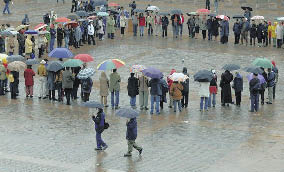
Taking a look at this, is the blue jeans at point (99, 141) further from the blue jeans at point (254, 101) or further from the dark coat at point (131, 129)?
the blue jeans at point (254, 101)

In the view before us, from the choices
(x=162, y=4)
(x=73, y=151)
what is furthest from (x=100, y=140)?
(x=162, y=4)

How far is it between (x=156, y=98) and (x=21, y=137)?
501 centimetres

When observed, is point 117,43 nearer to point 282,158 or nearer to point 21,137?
point 21,137

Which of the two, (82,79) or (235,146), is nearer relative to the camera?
(235,146)

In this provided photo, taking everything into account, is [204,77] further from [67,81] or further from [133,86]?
[67,81]

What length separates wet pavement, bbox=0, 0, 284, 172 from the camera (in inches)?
699

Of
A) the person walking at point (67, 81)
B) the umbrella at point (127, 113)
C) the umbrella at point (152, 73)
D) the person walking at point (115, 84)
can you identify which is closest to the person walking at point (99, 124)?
the umbrella at point (127, 113)

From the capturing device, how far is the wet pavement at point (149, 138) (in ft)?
58.2

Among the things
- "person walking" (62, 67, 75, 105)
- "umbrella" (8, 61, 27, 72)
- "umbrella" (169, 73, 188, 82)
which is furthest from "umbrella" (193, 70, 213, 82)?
"umbrella" (8, 61, 27, 72)

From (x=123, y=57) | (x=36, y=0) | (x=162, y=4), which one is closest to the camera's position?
(x=123, y=57)

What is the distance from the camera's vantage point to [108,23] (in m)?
37.8

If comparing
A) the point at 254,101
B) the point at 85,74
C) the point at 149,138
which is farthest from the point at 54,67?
the point at 254,101

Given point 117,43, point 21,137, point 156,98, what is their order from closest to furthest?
point 21,137 → point 156,98 → point 117,43

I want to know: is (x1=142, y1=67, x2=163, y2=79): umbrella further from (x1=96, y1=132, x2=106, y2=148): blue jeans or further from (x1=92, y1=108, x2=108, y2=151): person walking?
(x1=96, y1=132, x2=106, y2=148): blue jeans
